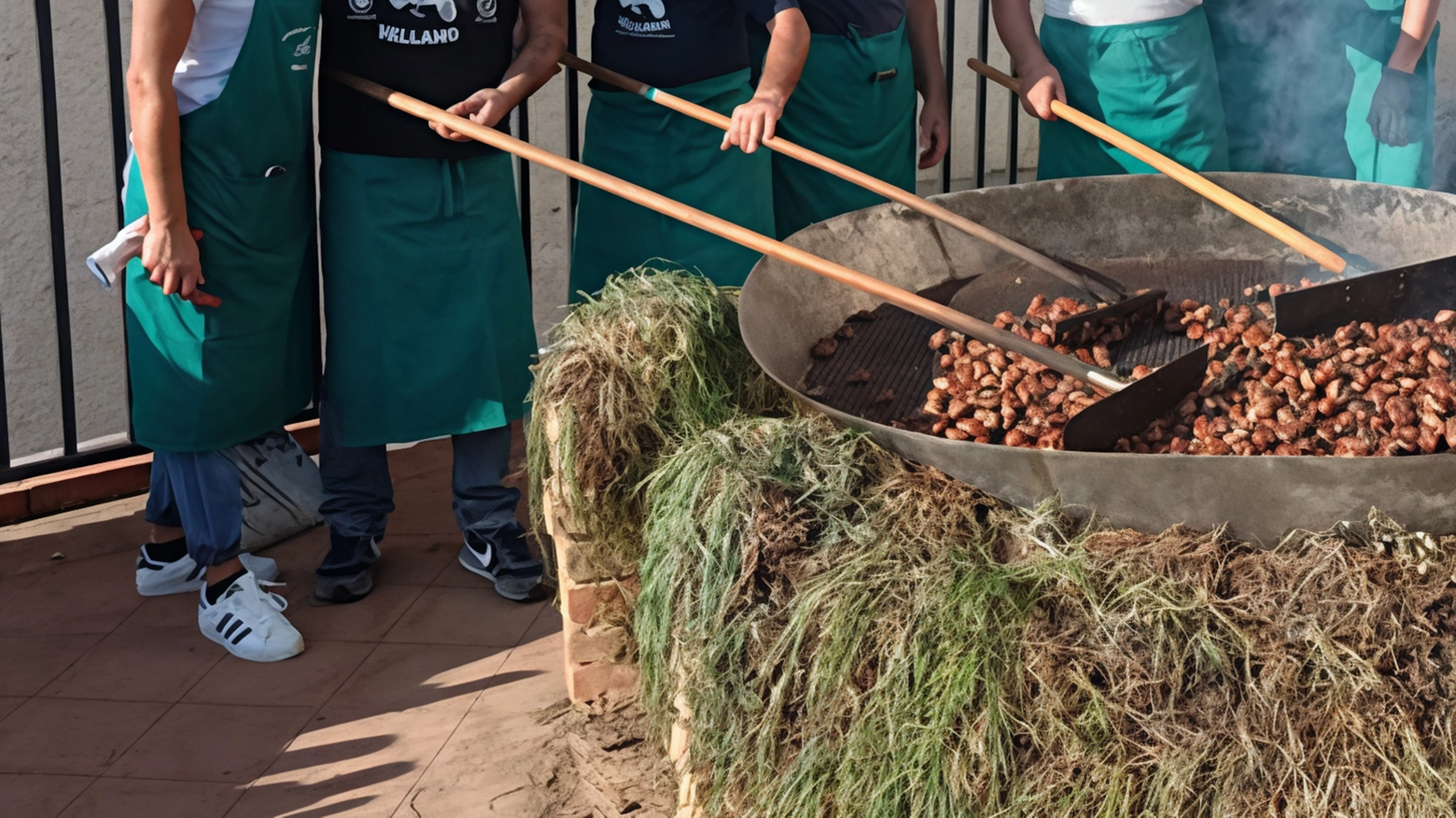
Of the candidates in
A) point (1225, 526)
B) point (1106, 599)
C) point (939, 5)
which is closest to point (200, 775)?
point (1106, 599)

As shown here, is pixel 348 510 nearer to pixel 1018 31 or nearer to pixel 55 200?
pixel 55 200

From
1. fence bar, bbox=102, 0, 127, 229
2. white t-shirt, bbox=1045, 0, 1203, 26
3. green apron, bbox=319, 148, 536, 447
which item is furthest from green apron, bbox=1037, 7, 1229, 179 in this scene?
fence bar, bbox=102, 0, 127, 229

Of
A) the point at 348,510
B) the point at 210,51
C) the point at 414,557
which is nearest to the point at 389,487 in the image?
the point at 348,510

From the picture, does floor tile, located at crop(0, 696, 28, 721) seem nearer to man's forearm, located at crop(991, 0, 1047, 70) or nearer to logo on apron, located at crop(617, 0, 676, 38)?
logo on apron, located at crop(617, 0, 676, 38)

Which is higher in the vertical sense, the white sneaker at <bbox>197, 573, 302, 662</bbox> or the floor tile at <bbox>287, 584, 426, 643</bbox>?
the white sneaker at <bbox>197, 573, 302, 662</bbox>

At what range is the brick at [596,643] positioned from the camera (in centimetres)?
296

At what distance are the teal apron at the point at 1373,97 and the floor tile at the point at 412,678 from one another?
8.99ft

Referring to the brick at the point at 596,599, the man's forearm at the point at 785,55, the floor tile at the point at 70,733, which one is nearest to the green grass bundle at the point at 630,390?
the brick at the point at 596,599

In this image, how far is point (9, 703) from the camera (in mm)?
3031

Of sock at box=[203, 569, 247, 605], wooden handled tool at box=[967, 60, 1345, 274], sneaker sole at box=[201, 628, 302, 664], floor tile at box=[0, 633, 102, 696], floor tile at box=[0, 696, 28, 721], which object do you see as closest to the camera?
wooden handled tool at box=[967, 60, 1345, 274]

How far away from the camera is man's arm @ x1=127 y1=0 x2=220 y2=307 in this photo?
2.78 metres

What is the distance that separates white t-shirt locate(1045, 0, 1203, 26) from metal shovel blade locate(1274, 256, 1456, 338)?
3.90 feet

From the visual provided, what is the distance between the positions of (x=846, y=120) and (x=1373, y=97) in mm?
1474

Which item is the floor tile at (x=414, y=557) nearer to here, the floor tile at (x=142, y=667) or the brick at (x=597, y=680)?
the floor tile at (x=142, y=667)
